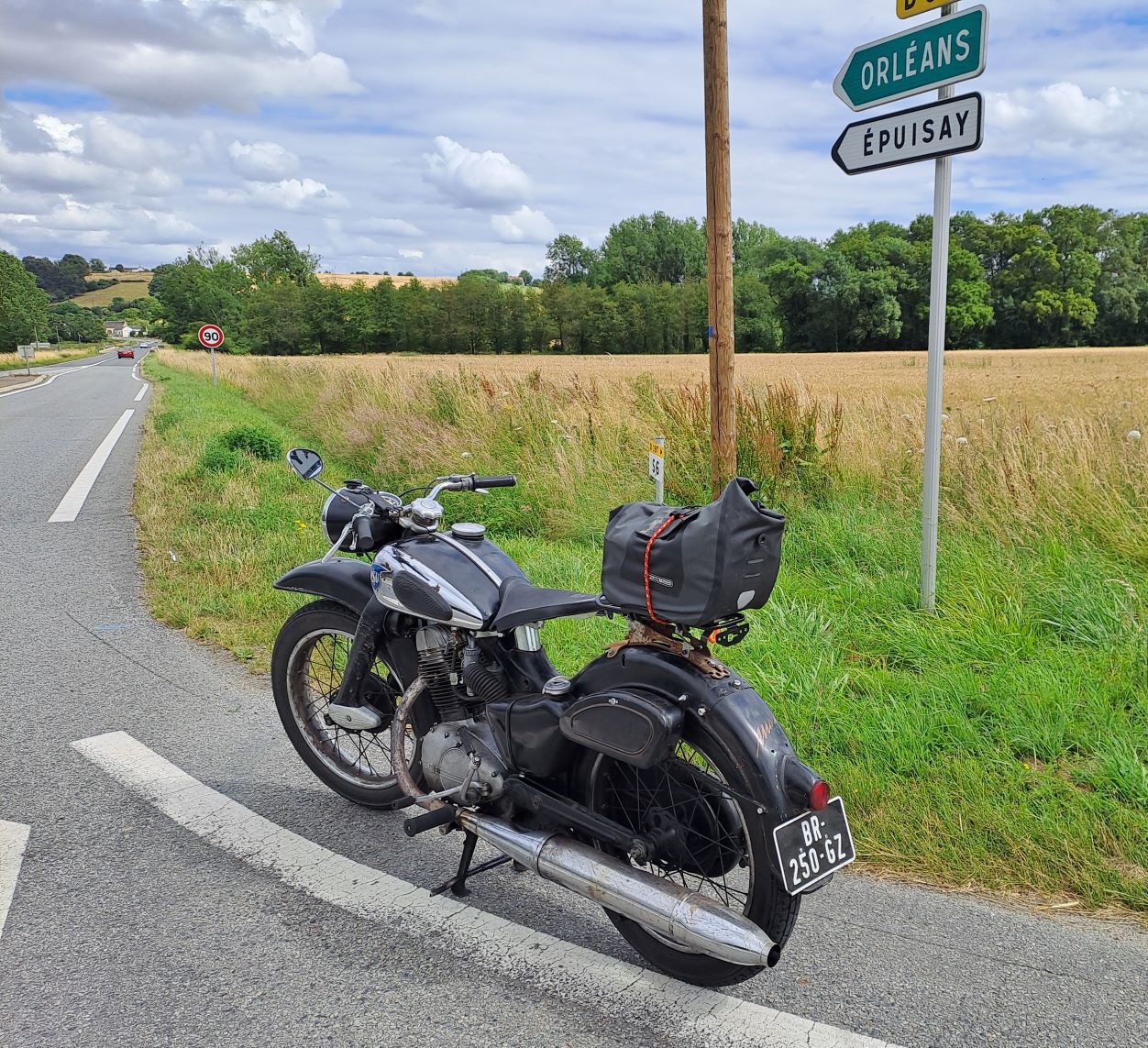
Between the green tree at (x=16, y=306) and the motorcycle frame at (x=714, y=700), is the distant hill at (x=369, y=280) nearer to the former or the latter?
the green tree at (x=16, y=306)

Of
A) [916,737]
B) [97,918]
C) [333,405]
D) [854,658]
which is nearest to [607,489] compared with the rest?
[854,658]

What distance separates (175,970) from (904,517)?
18.2 ft

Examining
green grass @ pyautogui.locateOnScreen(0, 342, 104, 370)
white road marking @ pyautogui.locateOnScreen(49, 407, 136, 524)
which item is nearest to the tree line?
green grass @ pyautogui.locateOnScreen(0, 342, 104, 370)

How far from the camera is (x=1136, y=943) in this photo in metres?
2.68

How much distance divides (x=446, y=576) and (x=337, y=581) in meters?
0.67

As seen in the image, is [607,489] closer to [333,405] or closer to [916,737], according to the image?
[916,737]

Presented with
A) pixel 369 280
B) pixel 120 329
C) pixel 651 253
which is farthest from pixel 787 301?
pixel 120 329

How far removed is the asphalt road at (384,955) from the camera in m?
2.37

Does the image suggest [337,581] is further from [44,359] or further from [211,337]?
[44,359]

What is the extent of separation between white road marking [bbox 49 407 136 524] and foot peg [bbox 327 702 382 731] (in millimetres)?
7230

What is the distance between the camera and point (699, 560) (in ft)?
7.39

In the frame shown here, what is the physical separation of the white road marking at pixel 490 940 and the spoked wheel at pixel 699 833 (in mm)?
102

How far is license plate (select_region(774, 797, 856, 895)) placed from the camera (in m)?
2.22

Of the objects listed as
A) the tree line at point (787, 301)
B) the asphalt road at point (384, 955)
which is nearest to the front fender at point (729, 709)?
the asphalt road at point (384, 955)
